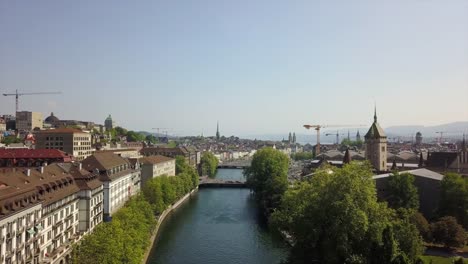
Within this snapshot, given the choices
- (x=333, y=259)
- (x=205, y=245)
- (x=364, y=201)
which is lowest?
(x=205, y=245)

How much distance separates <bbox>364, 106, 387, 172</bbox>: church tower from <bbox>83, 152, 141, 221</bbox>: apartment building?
45292 millimetres

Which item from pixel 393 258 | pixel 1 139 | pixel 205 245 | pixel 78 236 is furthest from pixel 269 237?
pixel 1 139

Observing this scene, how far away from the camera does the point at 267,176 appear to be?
96.4m

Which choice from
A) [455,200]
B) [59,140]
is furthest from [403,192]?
[59,140]

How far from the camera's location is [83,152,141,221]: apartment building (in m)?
60.8

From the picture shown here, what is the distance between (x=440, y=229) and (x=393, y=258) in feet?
63.7

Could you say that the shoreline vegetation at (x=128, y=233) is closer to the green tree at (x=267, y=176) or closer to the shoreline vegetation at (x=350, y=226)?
the shoreline vegetation at (x=350, y=226)

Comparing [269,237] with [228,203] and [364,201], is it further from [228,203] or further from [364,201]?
[228,203]

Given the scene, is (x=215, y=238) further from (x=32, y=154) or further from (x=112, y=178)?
(x=32, y=154)

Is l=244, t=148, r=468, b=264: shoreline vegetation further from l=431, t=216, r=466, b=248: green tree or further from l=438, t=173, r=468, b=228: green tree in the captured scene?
l=438, t=173, r=468, b=228: green tree

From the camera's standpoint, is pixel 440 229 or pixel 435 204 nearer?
pixel 440 229

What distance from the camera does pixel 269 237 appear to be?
6438 centimetres

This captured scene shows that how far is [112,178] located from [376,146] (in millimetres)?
50216

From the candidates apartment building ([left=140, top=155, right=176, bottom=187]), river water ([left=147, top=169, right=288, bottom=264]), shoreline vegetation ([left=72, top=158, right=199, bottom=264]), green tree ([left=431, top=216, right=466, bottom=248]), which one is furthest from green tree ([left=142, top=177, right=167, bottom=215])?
green tree ([left=431, top=216, right=466, bottom=248])
